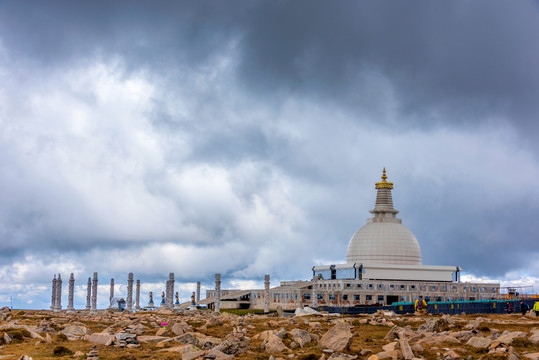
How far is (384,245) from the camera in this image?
366 ft

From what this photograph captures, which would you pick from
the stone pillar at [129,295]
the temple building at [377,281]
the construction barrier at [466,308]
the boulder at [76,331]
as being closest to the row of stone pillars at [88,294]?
the stone pillar at [129,295]

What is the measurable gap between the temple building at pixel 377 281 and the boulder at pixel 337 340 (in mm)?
67671

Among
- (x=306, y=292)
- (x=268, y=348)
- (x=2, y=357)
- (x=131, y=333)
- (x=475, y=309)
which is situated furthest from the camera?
(x=306, y=292)

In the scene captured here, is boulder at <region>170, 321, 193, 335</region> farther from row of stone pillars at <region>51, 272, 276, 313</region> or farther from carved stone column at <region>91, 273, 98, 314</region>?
carved stone column at <region>91, 273, 98, 314</region>

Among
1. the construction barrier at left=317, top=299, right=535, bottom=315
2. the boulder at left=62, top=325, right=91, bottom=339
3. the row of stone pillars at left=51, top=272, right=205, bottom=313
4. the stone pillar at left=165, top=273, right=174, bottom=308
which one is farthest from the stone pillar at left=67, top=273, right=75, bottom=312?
the boulder at left=62, top=325, right=91, bottom=339

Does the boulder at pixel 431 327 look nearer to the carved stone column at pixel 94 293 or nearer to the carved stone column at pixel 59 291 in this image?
the carved stone column at pixel 94 293

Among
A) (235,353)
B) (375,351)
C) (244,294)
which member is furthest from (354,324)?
(244,294)

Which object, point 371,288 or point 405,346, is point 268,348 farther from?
point 371,288

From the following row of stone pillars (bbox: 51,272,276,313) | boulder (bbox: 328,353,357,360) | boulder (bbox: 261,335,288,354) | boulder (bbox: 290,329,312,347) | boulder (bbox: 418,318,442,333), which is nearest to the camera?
boulder (bbox: 328,353,357,360)

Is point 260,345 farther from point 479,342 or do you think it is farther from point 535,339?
point 535,339

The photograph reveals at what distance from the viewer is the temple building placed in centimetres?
9988

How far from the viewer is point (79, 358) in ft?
81.9

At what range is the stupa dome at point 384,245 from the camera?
110875 millimetres

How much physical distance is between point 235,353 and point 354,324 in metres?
18.5
